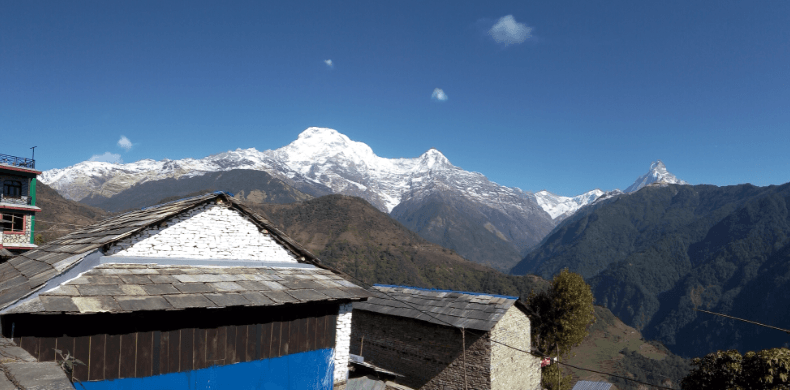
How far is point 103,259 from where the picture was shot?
8.72 metres

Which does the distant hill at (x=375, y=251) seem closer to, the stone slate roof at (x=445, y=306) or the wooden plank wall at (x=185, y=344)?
the stone slate roof at (x=445, y=306)

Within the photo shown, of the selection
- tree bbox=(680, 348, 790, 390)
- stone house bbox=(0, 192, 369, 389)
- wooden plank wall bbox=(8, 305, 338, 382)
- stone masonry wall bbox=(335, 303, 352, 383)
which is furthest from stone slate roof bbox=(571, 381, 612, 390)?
wooden plank wall bbox=(8, 305, 338, 382)

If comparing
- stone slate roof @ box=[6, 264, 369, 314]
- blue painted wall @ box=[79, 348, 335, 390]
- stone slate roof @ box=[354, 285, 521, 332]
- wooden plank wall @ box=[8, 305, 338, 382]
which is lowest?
stone slate roof @ box=[354, 285, 521, 332]

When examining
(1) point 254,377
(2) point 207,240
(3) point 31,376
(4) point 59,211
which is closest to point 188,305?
(1) point 254,377

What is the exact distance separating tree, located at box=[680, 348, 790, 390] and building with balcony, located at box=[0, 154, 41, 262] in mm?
44962

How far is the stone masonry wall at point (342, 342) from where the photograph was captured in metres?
11.0

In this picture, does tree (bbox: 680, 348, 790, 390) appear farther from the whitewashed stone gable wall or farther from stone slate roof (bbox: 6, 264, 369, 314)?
the whitewashed stone gable wall

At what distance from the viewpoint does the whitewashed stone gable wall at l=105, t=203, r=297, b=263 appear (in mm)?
9586

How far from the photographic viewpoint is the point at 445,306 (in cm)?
1900

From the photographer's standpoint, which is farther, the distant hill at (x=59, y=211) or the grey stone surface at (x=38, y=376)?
the distant hill at (x=59, y=211)

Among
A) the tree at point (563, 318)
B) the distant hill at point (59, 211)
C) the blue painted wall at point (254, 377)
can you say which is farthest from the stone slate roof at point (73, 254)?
the distant hill at point (59, 211)

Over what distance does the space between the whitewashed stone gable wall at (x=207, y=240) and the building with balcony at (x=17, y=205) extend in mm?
33569

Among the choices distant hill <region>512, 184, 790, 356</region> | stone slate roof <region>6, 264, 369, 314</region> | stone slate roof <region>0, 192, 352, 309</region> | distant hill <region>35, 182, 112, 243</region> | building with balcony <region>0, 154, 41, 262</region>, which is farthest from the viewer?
distant hill <region>512, 184, 790, 356</region>

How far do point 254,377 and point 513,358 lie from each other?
1281 centimetres
